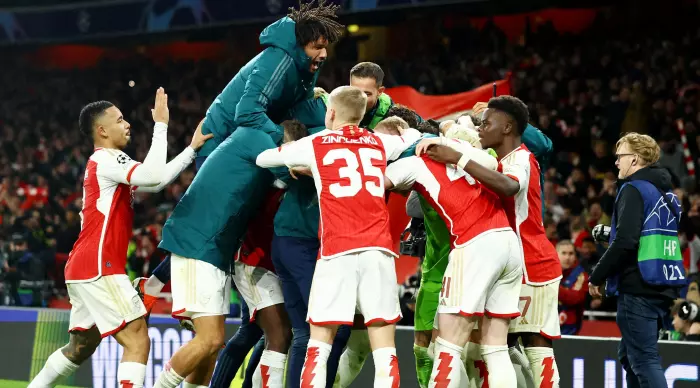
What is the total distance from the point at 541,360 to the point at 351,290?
1.38m

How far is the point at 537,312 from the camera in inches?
240

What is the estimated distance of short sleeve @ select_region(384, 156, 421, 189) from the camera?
566cm

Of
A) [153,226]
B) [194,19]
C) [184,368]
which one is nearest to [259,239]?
[184,368]

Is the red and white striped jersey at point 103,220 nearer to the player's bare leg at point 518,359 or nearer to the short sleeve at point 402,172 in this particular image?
the short sleeve at point 402,172

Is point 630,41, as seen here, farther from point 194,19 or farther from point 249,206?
point 249,206

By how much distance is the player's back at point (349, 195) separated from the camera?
5.44 m

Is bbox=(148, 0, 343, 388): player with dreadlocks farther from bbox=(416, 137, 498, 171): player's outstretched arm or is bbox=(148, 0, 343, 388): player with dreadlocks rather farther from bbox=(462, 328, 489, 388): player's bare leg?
bbox=(462, 328, 489, 388): player's bare leg

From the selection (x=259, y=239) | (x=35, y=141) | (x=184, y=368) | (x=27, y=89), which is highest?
(x=27, y=89)

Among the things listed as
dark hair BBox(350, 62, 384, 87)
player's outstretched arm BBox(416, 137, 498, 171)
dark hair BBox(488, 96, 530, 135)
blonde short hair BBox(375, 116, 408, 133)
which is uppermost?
dark hair BBox(350, 62, 384, 87)

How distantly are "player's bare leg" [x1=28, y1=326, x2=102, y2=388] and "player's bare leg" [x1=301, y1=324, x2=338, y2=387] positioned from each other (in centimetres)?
174

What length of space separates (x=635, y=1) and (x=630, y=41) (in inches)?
41.9

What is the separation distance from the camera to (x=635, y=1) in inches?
669

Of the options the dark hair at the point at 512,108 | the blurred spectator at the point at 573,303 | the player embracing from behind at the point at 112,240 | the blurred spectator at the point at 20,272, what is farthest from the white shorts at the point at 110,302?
the blurred spectator at the point at 20,272

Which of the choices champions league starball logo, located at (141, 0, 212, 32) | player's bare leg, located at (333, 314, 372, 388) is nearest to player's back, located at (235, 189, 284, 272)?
player's bare leg, located at (333, 314, 372, 388)
